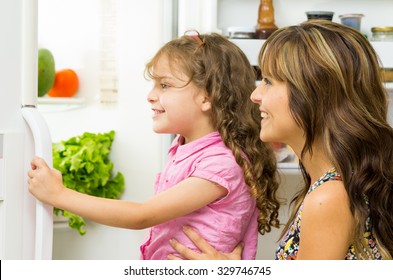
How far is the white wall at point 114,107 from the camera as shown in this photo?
2.28m

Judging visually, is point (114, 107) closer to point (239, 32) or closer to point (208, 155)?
point (239, 32)

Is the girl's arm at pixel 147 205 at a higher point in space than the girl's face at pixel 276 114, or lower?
lower

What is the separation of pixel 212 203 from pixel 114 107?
94cm

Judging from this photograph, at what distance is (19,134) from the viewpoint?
3.90 ft

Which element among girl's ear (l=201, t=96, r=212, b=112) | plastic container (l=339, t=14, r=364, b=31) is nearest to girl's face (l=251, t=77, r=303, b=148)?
girl's ear (l=201, t=96, r=212, b=112)

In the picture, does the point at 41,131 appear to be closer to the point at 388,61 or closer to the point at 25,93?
the point at 25,93

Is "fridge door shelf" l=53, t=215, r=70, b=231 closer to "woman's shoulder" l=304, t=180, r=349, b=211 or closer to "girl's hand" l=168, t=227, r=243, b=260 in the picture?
"girl's hand" l=168, t=227, r=243, b=260

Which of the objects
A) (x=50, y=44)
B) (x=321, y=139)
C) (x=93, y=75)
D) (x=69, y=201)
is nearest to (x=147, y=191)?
(x=93, y=75)

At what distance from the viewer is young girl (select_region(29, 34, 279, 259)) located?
1419 mm

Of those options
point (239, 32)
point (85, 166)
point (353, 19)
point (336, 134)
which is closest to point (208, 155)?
point (336, 134)

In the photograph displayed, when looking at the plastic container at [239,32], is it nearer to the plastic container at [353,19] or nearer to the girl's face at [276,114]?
the plastic container at [353,19]

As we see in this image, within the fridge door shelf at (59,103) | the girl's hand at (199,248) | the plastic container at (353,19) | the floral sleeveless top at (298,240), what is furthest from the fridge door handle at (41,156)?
the plastic container at (353,19)

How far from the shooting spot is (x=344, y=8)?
222 centimetres

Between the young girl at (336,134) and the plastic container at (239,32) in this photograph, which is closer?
the young girl at (336,134)
